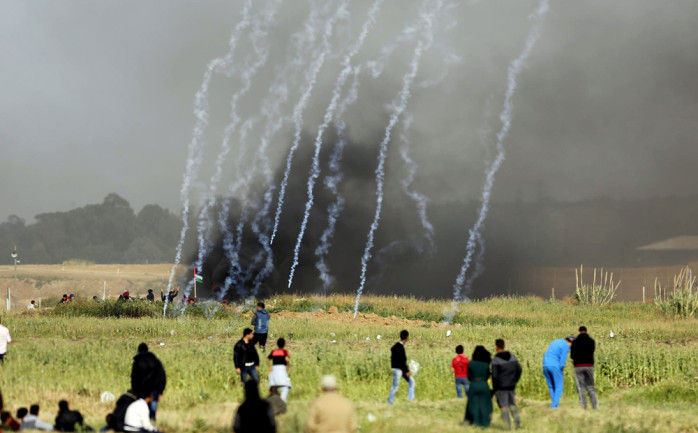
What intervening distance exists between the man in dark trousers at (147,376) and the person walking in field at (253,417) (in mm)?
4800

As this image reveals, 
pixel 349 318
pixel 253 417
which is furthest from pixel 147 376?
pixel 349 318

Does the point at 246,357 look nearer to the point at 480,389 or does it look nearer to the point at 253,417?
the point at 480,389

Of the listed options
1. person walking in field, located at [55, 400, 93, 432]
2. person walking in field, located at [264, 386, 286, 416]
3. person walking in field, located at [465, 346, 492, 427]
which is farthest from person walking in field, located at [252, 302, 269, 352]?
person walking in field, located at [465, 346, 492, 427]

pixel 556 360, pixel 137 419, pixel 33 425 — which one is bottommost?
pixel 33 425

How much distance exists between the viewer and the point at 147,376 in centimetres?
1439

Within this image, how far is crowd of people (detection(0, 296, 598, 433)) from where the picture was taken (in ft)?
33.5

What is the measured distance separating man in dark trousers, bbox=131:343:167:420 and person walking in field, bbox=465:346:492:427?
244 inches

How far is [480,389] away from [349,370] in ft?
28.7

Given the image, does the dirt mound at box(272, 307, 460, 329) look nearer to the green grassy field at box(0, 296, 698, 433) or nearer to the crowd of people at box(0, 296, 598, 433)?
the green grassy field at box(0, 296, 698, 433)

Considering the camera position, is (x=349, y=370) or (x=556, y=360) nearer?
(x=556, y=360)

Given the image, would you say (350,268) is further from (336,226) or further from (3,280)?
(3,280)

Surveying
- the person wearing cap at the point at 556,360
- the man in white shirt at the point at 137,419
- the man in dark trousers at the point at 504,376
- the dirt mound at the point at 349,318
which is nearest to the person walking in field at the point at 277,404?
the man in white shirt at the point at 137,419

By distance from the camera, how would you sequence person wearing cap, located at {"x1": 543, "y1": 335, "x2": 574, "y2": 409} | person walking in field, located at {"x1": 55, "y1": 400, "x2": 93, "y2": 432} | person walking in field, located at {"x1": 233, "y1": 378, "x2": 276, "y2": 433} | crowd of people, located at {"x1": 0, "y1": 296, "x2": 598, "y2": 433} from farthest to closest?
person wearing cap, located at {"x1": 543, "y1": 335, "x2": 574, "y2": 409}
person walking in field, located at {"x1": 55, "y1": 400, "x2": 93, "y2": 432}
crowd of people, located at {"x1": 0, "y1": 296, "x2": 598, "y2": 433}
person walking in field, located at {"x1": 233, "y1": 378, "x2": 276, "y2": 433}

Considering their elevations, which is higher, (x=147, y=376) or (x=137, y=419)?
(x=147, y=376)
